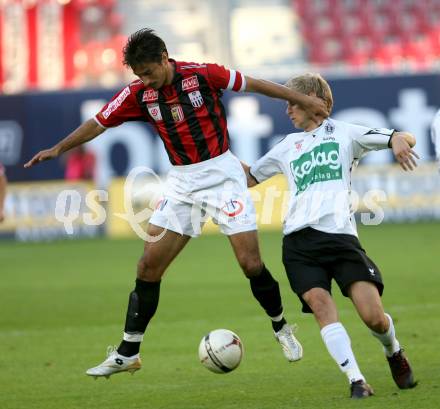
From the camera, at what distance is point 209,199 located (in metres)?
6.76

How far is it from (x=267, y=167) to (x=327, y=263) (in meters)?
0.81

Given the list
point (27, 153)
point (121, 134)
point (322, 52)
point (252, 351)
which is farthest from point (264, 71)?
point (252, 351)

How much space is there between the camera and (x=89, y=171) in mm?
21203

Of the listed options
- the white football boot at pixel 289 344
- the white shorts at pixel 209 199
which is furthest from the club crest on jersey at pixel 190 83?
the white football boot at pixel 289 344

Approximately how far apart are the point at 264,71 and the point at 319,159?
750 inches

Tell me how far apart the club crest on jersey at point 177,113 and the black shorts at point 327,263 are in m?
1.21

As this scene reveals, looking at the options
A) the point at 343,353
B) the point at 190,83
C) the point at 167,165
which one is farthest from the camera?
the point at 167,165

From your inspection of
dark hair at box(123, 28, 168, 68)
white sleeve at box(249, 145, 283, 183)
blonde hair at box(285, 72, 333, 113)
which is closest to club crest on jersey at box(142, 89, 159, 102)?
dark hair at box(123, 28, 168, 68)

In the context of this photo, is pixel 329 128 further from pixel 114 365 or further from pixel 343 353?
pixel 114 365

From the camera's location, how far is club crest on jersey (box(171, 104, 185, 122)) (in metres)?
6.67

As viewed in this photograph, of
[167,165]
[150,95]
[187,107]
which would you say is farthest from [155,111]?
[167,165]

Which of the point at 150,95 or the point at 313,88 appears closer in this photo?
the point at 313,88

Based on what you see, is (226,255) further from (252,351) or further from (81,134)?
(81,134)

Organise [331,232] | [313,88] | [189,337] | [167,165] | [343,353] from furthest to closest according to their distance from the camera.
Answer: [167,165] → [189,337] → [313,88] → [331,232] → [343,353]
